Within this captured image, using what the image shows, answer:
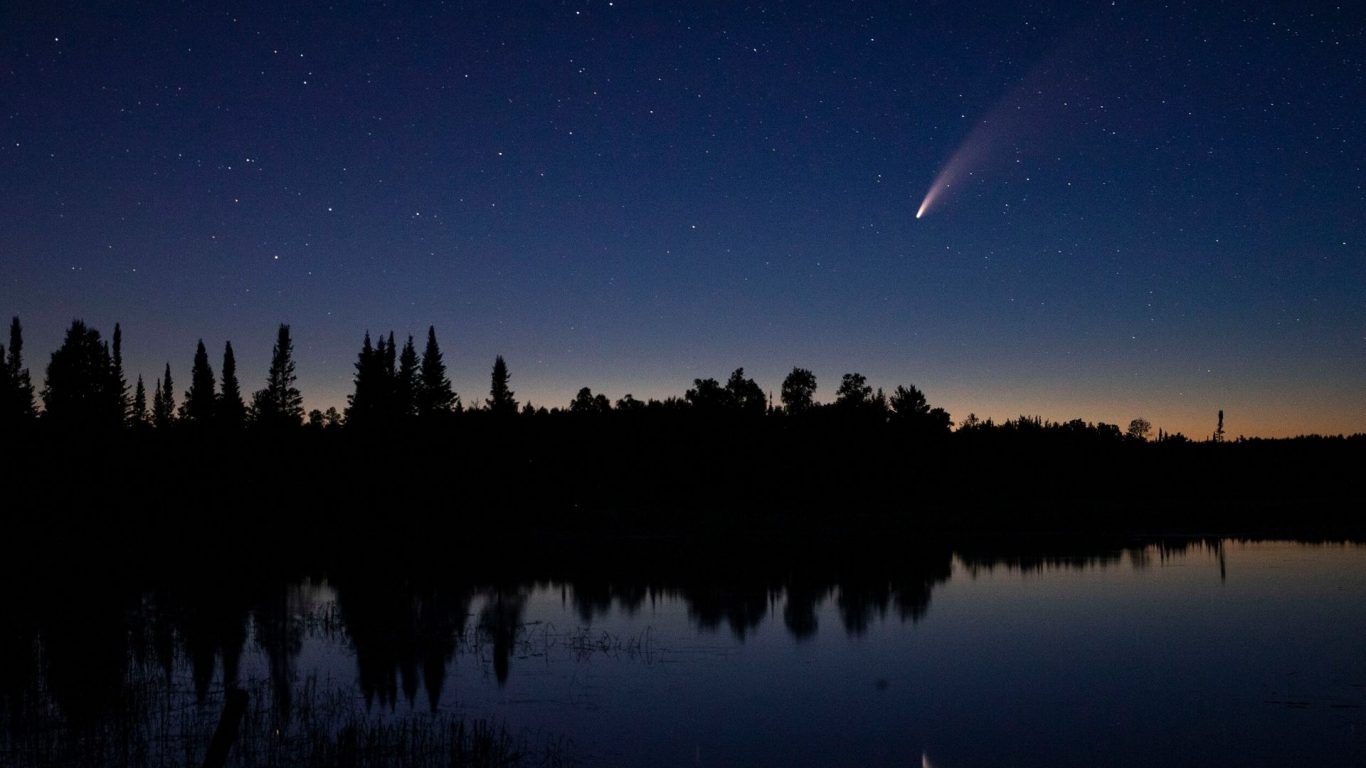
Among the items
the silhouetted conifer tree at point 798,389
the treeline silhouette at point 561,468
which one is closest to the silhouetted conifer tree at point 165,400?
the treeline silhouette at point 561,468

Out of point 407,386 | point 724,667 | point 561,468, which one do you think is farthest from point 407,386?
point 724,667

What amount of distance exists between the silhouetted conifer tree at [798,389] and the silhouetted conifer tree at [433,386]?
5316 cm

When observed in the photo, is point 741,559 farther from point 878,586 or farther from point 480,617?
point 480,617

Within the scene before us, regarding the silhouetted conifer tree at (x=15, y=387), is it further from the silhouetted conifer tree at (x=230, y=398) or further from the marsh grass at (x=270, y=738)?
the marsh grass at (x=270, y=738)

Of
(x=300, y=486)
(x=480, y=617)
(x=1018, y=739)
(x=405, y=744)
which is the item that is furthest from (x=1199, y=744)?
(x=300, y=486)

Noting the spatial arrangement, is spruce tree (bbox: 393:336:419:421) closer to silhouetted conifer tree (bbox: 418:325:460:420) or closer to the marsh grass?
silhouetted conifer tree (bbox: 418:325:460:420)

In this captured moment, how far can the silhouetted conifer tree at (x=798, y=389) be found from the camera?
483 feet

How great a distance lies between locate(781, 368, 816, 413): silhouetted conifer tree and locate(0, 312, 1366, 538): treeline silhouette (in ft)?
16.7

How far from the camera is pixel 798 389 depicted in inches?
5832

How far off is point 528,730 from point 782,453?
85.4 meters

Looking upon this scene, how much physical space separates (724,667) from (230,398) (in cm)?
11548

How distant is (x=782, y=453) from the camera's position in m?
102

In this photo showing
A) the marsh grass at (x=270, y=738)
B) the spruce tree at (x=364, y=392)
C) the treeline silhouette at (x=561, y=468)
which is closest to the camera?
the marsh grass at (x=270, y=738)

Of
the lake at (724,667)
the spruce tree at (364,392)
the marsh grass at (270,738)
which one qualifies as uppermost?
the spruce tree at (364,392)
